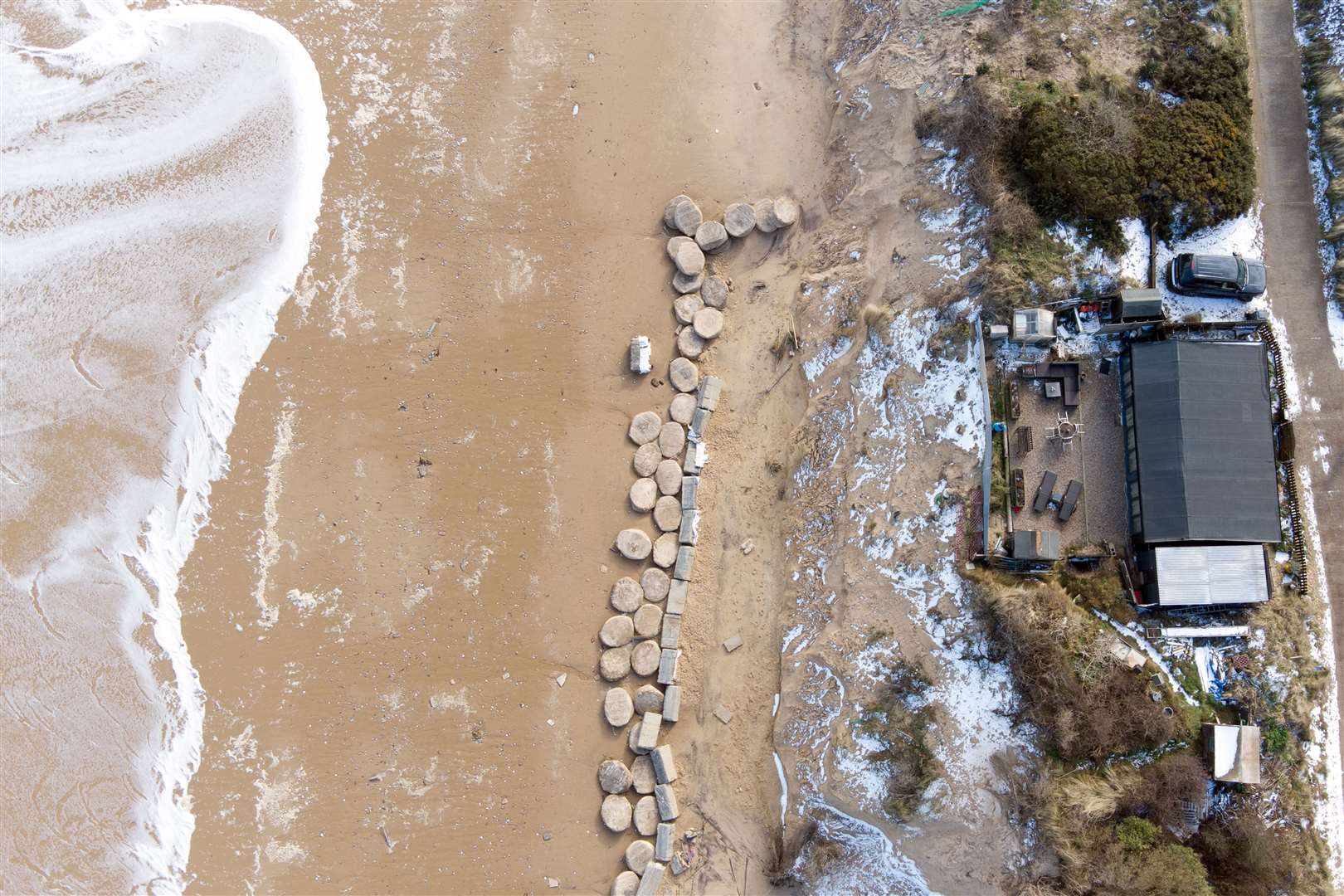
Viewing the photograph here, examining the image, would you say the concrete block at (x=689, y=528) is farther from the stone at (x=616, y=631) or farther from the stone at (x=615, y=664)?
the stone at (x=615, y=664)

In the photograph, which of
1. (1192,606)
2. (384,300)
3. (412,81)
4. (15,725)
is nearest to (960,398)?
(1192,606)

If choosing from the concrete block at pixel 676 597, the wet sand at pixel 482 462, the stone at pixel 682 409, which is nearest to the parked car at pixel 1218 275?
the wet sand at pixel 482 462

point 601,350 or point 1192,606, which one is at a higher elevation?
point 601,350

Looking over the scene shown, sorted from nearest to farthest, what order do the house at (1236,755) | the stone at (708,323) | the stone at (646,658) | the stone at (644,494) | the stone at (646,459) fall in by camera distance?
the house at (1236,755) → the stone at (646,658) → the stone at (644,494) → the stone at (646,459) → the stone at (708,323)

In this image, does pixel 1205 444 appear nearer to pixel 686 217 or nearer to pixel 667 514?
pixel 667 514

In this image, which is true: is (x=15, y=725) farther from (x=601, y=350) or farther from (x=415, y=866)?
(x=601, y=350)

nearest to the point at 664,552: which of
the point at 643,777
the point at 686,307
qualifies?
the point at 643,777
